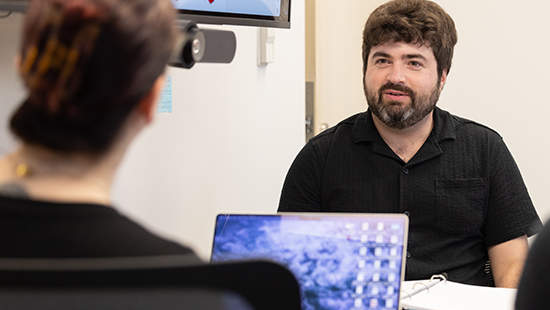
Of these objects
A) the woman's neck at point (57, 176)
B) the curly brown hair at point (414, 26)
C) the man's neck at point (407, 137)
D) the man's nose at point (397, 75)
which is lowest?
the man's neck at point (407, 137)

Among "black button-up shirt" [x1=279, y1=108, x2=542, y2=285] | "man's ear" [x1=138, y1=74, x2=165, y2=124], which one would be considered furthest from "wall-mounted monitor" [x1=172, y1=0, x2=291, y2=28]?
"man's ear" [x1=138, y1=74, x2=165, y2=124]

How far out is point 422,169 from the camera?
5.08ft

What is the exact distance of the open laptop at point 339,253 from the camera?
931 millimetres

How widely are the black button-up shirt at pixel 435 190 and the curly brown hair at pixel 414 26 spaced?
19 cm

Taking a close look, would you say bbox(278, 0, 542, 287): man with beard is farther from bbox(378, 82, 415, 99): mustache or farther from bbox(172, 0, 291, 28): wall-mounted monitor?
bbox(172, 0, 291, 28): wall-mounted monitor

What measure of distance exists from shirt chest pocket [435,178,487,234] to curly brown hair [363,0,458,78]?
1.08ft

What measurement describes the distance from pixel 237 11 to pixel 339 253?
0.66m

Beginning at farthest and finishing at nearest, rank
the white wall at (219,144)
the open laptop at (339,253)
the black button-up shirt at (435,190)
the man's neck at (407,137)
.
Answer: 1. the white wall at (219,144)
2. the man's neck at (407,137)
3. the black button-up shirt at (435,190)
4. the open laptop at (339,253)

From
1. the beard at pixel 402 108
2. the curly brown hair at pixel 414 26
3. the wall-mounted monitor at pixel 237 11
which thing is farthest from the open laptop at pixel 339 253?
the curly brown hair at pixel 414 26

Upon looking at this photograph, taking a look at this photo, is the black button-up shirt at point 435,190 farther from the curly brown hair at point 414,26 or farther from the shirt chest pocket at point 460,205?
the curly brown hair at point 414,26

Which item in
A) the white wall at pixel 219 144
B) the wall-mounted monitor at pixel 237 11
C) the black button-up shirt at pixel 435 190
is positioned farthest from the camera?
the white wall at pixel 219 144

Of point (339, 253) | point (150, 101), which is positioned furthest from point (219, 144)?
point (150, 101)

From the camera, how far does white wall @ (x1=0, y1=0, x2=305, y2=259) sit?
1.72 meters

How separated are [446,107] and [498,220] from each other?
1.33 metres
